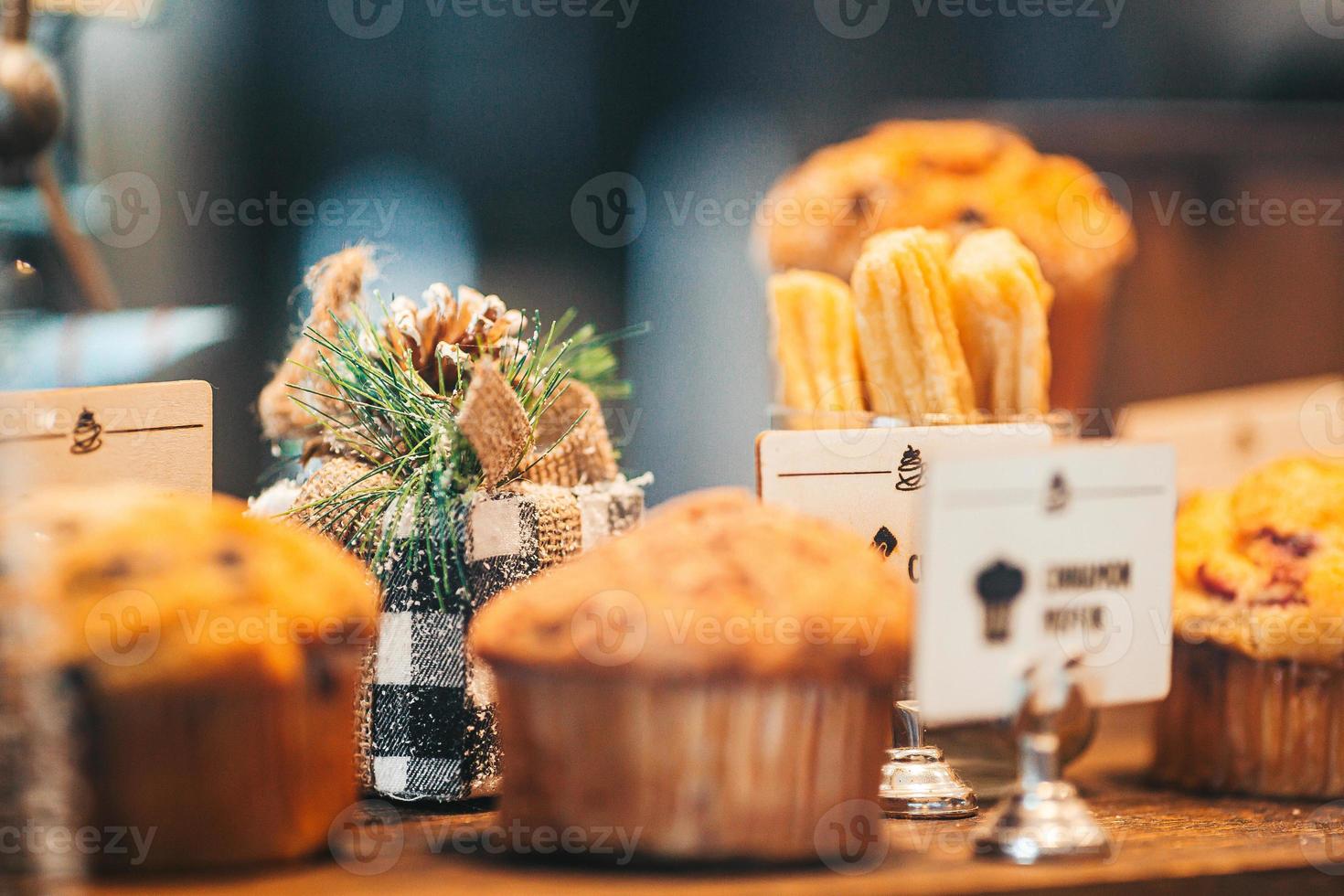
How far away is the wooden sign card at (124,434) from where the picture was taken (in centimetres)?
108

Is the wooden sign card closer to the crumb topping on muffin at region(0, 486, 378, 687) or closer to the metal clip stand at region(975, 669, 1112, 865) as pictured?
the crumb topping on muffin at region(0, 486, 378, 687)

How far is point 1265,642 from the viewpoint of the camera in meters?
1.29

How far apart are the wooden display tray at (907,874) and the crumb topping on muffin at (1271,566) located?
25 centimetres

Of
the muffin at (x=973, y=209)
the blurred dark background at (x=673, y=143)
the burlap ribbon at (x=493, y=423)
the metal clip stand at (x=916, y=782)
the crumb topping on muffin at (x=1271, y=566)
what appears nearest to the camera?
the burlap ribbon at (x=493, y=423)

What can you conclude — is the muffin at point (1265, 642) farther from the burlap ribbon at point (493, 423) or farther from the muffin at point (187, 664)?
the muffin at point (187, 664)

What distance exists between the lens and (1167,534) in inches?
38.4

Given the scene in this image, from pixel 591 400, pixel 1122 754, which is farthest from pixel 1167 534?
pixel 1122 754

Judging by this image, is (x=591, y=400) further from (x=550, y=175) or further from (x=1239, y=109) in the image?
(x=1239, y=109)

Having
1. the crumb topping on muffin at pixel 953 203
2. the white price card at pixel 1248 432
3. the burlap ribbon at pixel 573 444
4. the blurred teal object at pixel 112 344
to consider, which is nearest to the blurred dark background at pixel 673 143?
the crumb topping on muffin at pixel 953 203

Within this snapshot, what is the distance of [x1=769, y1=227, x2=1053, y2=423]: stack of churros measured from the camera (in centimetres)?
125

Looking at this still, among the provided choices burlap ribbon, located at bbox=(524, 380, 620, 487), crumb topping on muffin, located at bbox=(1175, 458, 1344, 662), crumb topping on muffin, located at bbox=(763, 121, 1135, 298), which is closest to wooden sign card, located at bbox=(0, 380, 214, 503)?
burlap ribbon, located at bbox=(524, 380, 620, 487)

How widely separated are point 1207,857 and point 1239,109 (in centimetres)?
214

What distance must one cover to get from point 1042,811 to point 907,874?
0.13 m

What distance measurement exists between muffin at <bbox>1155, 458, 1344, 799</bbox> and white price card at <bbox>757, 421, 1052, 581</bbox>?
316 mm
